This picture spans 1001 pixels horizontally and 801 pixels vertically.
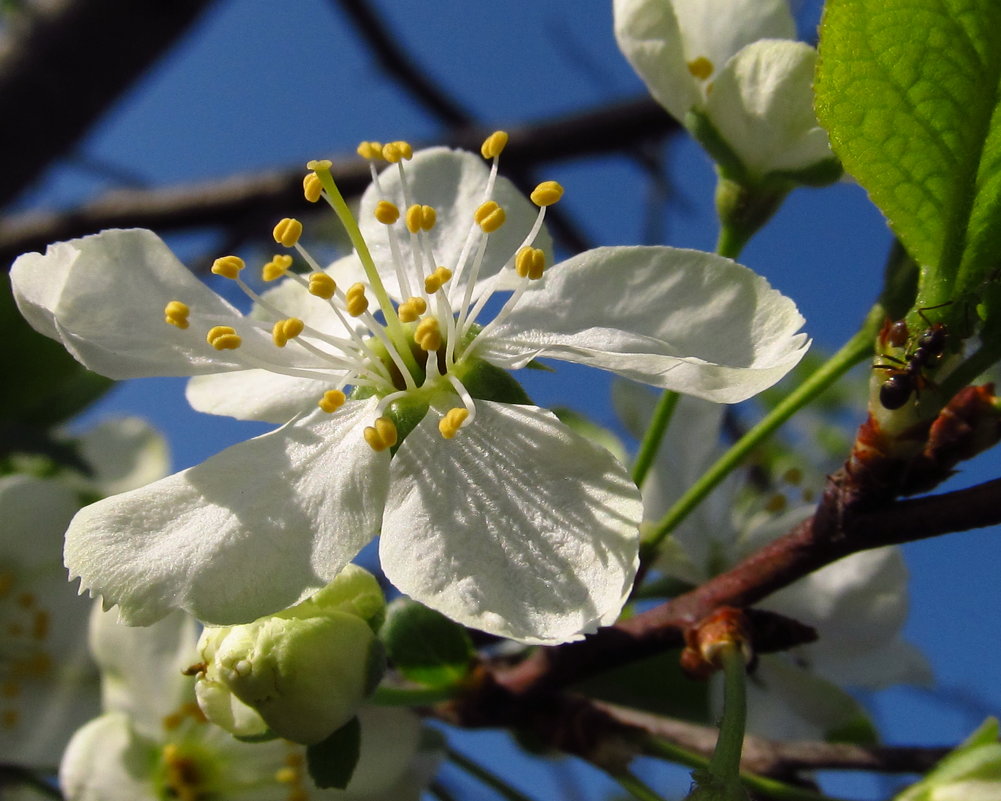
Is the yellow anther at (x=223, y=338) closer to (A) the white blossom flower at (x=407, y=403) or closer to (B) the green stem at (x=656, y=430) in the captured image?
(A) the white blossom flower at (x=407, y=403)

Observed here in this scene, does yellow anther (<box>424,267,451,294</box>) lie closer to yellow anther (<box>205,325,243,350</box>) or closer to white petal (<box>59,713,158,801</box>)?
yellow anther (<box>205,325,243,350</box>)

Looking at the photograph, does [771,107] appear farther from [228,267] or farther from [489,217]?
[228,267]

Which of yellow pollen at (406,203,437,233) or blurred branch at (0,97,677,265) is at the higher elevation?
yellow pollen at (406,203,437,233)

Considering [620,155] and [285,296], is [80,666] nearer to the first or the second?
[285,296]

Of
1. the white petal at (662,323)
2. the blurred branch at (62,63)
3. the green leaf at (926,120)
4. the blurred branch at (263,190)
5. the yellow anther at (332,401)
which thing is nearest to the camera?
the green leaf at (926,120)

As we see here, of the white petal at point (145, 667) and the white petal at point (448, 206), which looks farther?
the white petal at point (145, 667)

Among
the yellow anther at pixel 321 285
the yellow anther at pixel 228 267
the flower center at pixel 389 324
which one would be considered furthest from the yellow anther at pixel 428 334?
the yellow anther at pixel 228 267

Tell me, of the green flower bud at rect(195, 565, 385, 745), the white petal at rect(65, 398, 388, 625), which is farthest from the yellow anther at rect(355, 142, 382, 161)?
the green flower bud at rect(195, 565, 385, 745)
